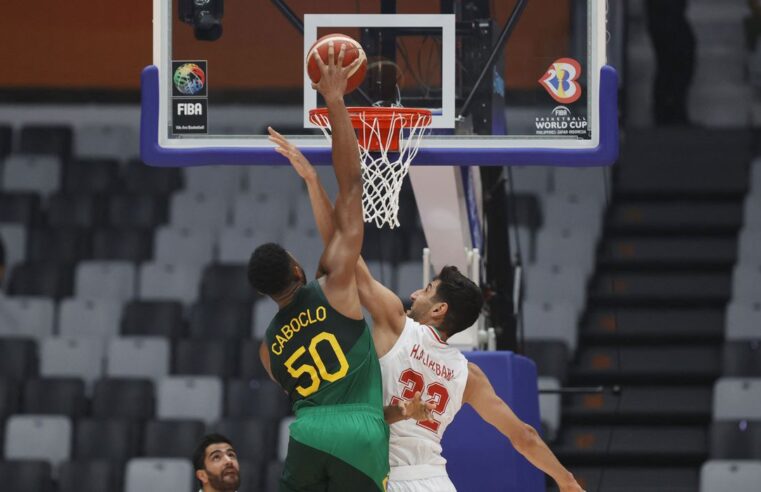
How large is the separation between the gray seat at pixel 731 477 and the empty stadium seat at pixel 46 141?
707cm

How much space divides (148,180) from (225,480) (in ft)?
23.4

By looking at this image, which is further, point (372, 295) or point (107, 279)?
point (107, 279)

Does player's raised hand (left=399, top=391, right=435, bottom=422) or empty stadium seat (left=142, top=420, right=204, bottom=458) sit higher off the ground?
player's raised hand (left=399, top=391, right=435, bottom=422)

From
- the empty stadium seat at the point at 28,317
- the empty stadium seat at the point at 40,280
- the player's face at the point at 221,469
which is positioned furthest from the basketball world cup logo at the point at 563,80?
the empty stadium seat at the point at 40,280

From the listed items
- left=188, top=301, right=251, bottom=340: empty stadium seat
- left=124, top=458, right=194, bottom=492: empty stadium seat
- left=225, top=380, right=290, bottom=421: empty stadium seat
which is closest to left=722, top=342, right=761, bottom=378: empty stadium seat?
left=225, top=380, right=290, bottom=421: empty stadium seat

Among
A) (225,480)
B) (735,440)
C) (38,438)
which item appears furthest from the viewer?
(38,438)

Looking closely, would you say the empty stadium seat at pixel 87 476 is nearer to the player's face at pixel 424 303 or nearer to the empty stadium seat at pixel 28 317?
the empty stadium seat at pixel 28 317

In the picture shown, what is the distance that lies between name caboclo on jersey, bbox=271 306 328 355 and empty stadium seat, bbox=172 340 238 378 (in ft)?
20.2

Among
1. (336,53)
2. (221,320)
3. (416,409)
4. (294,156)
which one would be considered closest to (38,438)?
(221,320)

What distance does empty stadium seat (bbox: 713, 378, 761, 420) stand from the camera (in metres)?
10.2

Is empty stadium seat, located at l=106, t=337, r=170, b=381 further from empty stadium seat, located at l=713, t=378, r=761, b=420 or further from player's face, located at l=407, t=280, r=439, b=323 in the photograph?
player's face, located at l=407, t=280, r=439, b=323

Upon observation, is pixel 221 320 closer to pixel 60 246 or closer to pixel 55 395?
pixel 55 395

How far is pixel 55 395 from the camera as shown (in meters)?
10.9

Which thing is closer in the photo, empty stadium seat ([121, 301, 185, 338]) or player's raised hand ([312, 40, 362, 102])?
player's raised hand ([312, 40, 362, 102])
